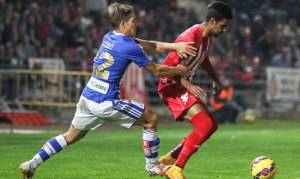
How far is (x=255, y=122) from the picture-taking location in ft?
82.8

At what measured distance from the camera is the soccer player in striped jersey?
29.5 ft

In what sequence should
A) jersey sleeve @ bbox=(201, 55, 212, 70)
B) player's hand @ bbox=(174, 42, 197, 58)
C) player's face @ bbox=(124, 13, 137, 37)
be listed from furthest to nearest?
jersey sleeve @ bbox=(201, 55, 212, 70) < player's hand @ bbox=(174, 42, 197, 58) < player's face @ bbox=(124, 13, 137, 37)

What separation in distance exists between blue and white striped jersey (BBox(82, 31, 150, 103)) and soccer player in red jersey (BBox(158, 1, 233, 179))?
2.15 feet

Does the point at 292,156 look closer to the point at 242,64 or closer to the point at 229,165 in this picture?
the point at 229,165

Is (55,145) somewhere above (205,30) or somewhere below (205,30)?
below

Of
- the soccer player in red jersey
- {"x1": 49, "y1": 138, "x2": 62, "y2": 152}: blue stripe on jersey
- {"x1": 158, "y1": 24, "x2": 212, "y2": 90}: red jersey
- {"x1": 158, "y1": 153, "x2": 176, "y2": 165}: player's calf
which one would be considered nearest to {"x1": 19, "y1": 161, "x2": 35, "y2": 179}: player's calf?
{"x1": 49, "y1": 138, "x2": 62, "y2": 152}: blue stripe on jersey

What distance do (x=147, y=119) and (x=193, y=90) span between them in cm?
68

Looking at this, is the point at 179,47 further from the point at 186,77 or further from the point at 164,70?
the point at 186,77

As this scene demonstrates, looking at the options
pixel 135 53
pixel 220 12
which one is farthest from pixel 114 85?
pixel 220 12

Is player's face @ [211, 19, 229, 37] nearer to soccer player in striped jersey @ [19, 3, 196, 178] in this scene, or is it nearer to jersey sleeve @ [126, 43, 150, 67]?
soccer player in striped jersey @ [19, 3, 196, 178]

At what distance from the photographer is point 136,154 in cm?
1331

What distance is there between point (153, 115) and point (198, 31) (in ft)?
4.25

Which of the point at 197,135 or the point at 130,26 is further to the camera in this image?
the point at 197,135

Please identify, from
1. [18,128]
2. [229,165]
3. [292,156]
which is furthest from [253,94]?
[229,165]
